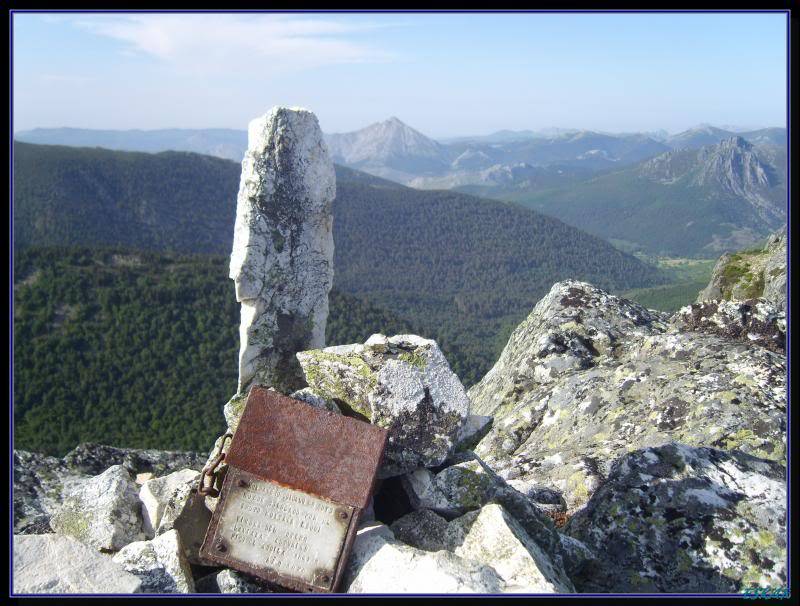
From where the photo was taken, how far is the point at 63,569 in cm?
639

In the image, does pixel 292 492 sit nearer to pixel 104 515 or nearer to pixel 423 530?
pixel 423 530

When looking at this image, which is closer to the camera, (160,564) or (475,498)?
(160,564)

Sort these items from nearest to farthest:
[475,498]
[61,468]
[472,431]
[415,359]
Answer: [475,498] < [415,359] < [472,431] < [61,468]

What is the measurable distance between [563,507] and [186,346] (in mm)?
72899

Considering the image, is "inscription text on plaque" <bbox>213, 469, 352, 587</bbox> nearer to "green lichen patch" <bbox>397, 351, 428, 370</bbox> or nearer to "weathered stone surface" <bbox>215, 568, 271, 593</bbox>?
"weathered stone surface" <bbox>215, 568, 271, 593</bbox>

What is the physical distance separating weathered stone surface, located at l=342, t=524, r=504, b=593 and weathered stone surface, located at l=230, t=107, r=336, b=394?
167 inches

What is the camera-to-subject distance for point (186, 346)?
251 feet

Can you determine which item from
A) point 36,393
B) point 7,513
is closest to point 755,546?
point 7,513

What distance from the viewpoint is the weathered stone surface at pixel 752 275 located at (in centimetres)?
1459

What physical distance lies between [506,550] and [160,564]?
3.82 metres

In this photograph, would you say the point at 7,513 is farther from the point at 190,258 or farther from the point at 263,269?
the point at 190,258

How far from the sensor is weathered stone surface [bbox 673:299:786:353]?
12.0 metres

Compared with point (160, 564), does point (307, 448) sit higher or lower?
higher

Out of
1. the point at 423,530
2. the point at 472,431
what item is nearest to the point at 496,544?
the point at 423,530
